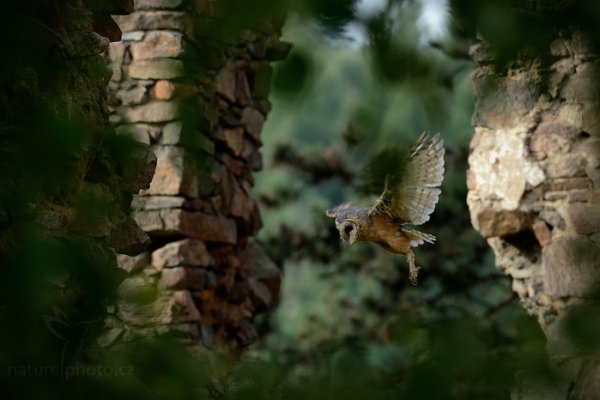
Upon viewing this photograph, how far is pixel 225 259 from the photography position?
19.1ft

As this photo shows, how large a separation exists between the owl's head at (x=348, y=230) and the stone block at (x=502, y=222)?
2567 millimetres

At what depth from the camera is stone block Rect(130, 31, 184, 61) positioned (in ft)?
16.1

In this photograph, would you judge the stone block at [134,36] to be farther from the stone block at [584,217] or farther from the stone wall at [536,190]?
the stone block at [584,217]

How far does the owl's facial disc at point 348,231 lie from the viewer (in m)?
1.76

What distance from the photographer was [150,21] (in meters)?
5.17

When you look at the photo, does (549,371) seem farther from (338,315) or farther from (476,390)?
(338,315)

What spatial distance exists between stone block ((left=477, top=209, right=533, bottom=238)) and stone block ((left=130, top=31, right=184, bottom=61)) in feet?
5.83

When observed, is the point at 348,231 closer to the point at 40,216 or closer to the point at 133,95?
the point at 40,216

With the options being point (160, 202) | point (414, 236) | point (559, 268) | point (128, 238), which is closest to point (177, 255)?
point (160, 202)

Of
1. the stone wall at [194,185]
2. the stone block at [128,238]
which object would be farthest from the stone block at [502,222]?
the stone block at [128,238]

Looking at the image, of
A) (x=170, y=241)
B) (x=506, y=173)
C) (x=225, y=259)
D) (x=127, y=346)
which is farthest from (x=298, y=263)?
(x=127, y=346)

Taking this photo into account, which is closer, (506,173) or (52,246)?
(52,246)

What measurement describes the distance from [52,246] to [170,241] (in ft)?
14.7

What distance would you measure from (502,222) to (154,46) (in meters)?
2.12
